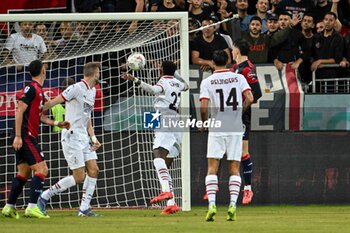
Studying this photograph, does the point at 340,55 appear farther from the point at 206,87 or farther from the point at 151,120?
the point at 206,87

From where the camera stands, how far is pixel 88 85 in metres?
18.0

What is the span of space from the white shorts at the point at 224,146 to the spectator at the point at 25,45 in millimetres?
5183

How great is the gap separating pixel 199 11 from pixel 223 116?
734cm

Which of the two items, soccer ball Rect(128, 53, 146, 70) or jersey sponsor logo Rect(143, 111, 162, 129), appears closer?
soccer ball Rect(128, 53, 146, 70)

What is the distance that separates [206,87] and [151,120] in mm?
4876

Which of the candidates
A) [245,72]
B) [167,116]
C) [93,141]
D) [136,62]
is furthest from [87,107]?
[245,72]

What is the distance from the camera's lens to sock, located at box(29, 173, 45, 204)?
56.7ft

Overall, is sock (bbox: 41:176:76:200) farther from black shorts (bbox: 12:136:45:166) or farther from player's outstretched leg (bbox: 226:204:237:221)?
player's outstretched leg (bbox: 226:204:237:221)

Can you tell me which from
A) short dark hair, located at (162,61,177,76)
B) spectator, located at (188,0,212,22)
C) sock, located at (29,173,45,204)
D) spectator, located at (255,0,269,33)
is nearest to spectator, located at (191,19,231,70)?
spectator, located at (188,0,212,22)

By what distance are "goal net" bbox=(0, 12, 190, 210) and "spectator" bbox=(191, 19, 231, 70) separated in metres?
1.44

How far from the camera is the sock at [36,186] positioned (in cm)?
1728

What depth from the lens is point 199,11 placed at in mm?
23359

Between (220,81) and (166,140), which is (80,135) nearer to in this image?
(166,140)

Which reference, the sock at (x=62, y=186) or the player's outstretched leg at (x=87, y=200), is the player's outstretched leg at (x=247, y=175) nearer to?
the player's outstretched leg at (x=87, y=200)
